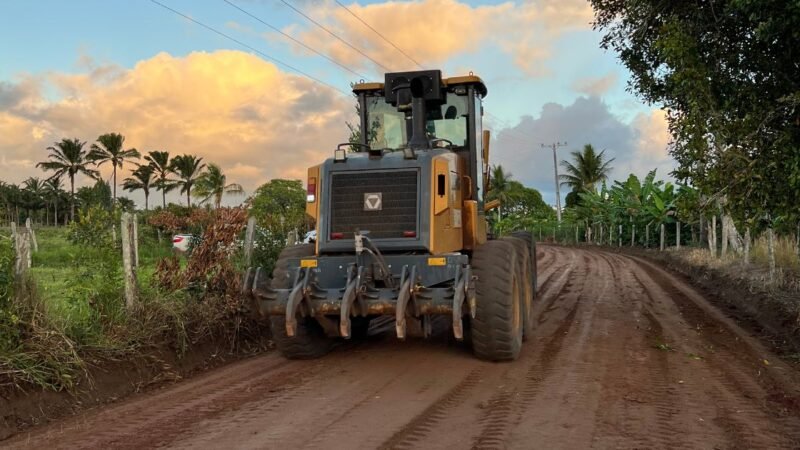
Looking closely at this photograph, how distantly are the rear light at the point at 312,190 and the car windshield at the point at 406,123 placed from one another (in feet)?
4.86

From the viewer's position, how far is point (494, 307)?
7.23 m

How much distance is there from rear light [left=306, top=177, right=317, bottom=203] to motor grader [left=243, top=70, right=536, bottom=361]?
12 millimetres

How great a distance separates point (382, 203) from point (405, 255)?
681 mm

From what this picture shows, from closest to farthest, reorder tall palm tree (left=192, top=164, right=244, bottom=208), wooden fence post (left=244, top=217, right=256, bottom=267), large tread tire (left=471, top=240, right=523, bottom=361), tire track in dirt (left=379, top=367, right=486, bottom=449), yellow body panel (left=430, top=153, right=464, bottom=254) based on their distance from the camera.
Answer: tire track in dirt (left=379, top=367, right=486, bottom=449), large tread tire (left=471, top=240, right=523, bottom=361), yellow body panel (left=430, top=153, right=464, bottom=254), wooden fence post (left=244, top=217, right=256, bottom=267), tall palm tree (left=192, top=164, right=244, bottom=208)

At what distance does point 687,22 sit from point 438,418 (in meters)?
7.08

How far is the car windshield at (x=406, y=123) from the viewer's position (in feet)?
28.6

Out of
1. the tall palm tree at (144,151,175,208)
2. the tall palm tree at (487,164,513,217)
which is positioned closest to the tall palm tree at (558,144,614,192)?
the tall palm tree at (487,164,513,217)

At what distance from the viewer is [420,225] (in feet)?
24.1

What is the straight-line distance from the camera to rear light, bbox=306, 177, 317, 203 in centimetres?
783

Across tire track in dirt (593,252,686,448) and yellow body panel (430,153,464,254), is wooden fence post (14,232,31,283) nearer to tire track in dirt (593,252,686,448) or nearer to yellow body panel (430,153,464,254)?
yellow body panel (430,153,464,254)

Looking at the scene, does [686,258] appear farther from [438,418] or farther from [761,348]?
[438,418]

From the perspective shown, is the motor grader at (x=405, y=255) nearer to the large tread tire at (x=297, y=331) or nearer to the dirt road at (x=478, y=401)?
the large tread tire at (x=297, y=331)

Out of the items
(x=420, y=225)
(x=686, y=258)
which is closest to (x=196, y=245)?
(x=420, y=225)

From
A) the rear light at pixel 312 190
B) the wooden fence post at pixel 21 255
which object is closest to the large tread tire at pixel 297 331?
the rear light at pixel 312 190
